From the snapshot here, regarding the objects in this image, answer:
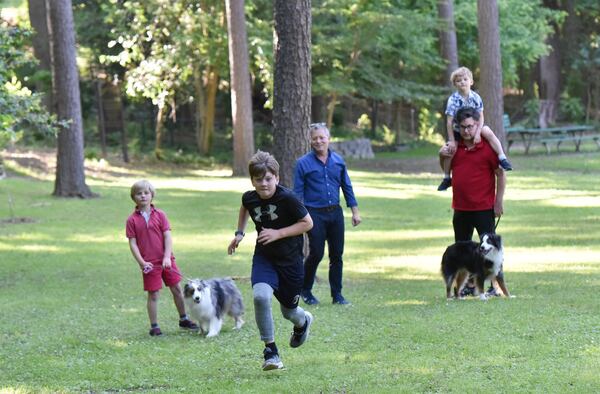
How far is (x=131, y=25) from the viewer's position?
118ft

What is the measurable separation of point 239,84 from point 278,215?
24475 mm

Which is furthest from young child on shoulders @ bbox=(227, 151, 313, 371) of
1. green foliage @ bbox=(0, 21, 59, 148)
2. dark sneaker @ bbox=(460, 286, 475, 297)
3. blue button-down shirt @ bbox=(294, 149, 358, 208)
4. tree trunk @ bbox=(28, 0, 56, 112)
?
tree trunk @ bbox=(28, 0, 56, 112)

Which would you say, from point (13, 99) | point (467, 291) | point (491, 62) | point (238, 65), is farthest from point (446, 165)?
point (238, 65)

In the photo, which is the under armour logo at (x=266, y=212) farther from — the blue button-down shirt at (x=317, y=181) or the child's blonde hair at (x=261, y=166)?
the blue button-down shirt at (x=317, y=181)

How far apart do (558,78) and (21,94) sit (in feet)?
140

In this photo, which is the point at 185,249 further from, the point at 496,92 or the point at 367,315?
the point at 496,92

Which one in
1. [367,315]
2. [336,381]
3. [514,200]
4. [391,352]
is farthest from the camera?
[514,200]

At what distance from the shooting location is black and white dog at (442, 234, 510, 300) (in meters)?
10.8

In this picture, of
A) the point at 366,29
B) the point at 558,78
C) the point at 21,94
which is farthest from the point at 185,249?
the point at 558,78

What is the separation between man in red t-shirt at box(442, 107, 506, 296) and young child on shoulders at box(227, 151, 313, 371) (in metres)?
3.57

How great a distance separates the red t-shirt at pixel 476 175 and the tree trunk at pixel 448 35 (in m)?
26.2

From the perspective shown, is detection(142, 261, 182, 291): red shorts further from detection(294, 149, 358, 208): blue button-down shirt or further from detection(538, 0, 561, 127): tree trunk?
detection(538, 0, 561, 127): tree trunk

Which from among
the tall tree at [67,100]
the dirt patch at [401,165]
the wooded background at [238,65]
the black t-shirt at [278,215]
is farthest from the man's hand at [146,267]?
the dirt patch at [401,165]

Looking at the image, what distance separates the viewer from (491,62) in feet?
94.3
